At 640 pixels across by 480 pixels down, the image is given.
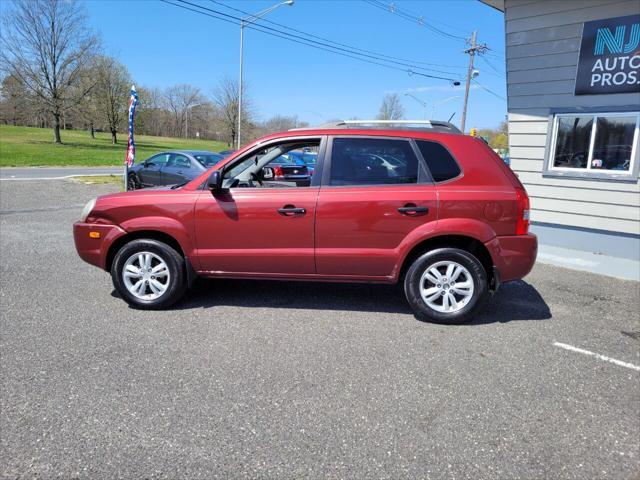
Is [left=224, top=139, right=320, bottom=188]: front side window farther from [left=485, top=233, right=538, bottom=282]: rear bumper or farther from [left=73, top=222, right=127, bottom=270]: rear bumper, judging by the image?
[left=485, top=233, right=538, bottom=282]: rear bumper

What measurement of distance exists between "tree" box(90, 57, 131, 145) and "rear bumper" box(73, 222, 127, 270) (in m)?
48.2

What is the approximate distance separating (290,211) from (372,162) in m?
0.92

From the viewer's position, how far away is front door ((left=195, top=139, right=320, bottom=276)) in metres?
→ 4.01

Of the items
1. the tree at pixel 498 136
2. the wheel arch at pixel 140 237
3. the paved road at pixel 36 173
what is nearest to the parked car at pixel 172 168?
the paved road at pixel 36 173

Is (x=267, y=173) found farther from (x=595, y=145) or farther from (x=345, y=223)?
(x=595, y=145)

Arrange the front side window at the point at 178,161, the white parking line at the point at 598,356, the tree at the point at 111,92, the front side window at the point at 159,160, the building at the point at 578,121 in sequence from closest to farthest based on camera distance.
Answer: the white parking line at the point at 598,356, the building at the point at 578,121, the front side window at the point at 178,161, the front side window at the point at 159,160, the tree at the point at 111,92

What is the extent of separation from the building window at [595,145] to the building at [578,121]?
15 millimetres

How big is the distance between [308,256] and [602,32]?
631 centimetres

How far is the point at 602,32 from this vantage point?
670 cm

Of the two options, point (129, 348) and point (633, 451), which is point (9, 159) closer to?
point (129, 348)

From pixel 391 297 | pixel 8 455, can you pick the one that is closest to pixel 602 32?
pixel 391 297

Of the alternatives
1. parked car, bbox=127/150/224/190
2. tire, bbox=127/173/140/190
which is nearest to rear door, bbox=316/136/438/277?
parked car, bbox=127/150/224/190

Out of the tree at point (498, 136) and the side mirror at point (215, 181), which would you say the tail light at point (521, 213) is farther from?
the tree at point (498, 136)

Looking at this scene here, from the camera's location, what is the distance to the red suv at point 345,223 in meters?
3.91
